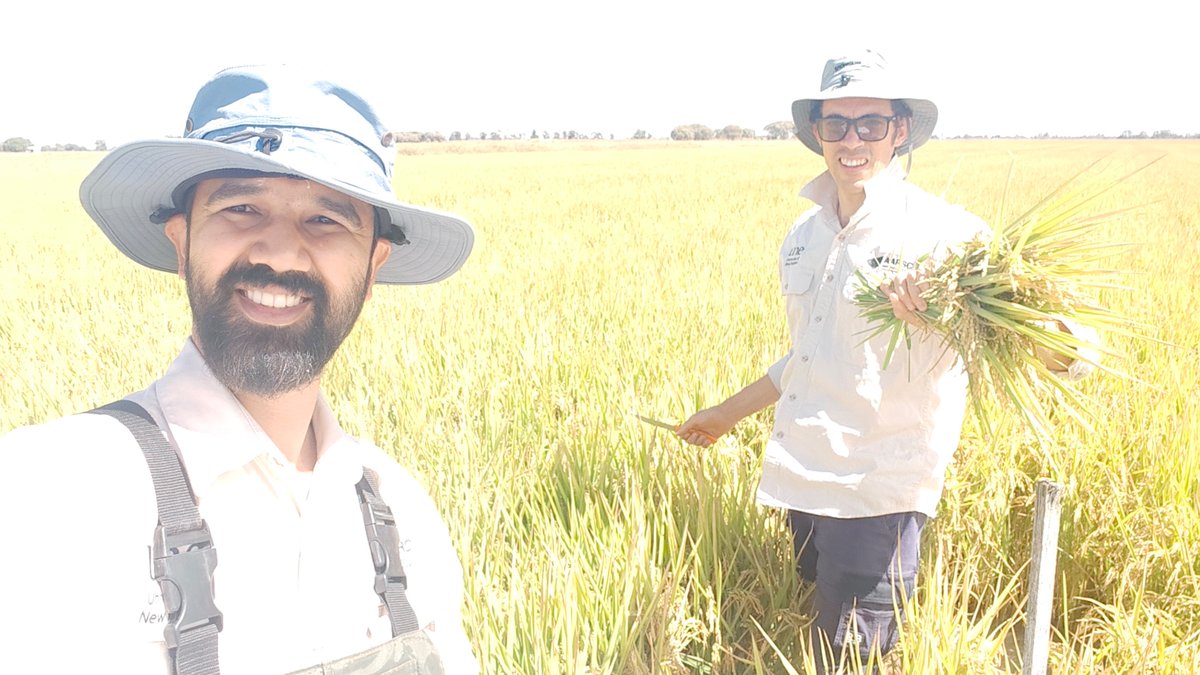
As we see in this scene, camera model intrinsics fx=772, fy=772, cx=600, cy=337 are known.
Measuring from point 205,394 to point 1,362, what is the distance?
383 cm

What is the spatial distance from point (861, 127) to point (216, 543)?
61.2 inches

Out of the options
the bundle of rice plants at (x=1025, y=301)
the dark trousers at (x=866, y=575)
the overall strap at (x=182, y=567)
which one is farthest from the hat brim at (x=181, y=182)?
the dark trousers at (x=866, y=575)

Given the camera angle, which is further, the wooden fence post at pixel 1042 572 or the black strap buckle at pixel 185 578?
the wooden fence post at pixel 1042 572

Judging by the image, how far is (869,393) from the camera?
174 centimetres

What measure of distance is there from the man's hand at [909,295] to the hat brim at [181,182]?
77 cm

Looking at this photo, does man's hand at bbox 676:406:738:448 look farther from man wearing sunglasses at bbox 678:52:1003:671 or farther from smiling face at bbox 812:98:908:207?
smiling face at bbox 812:98:908:207

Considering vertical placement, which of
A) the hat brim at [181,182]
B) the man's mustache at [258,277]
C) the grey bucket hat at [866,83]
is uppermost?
the grey bucket hat at [866,83]

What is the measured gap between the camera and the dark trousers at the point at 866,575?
5.70 ft

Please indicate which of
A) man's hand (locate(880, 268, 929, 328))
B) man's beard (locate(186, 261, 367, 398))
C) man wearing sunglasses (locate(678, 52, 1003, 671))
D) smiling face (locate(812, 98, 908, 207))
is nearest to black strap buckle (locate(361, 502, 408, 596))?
man's beard (locate(186, 261, 367, 398))

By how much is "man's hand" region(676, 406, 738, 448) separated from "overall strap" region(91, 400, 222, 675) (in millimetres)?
1398

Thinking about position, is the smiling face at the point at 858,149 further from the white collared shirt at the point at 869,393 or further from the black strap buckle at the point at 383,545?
the black strap buckle at the point at 383,545

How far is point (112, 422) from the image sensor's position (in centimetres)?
84

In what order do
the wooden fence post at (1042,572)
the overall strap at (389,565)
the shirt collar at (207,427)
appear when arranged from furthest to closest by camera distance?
the wooden fence post at (1042,572) < the overall strap at (389,565) < the shirt collar at (207,427)

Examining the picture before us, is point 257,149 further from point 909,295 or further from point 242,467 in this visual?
point 909,295
